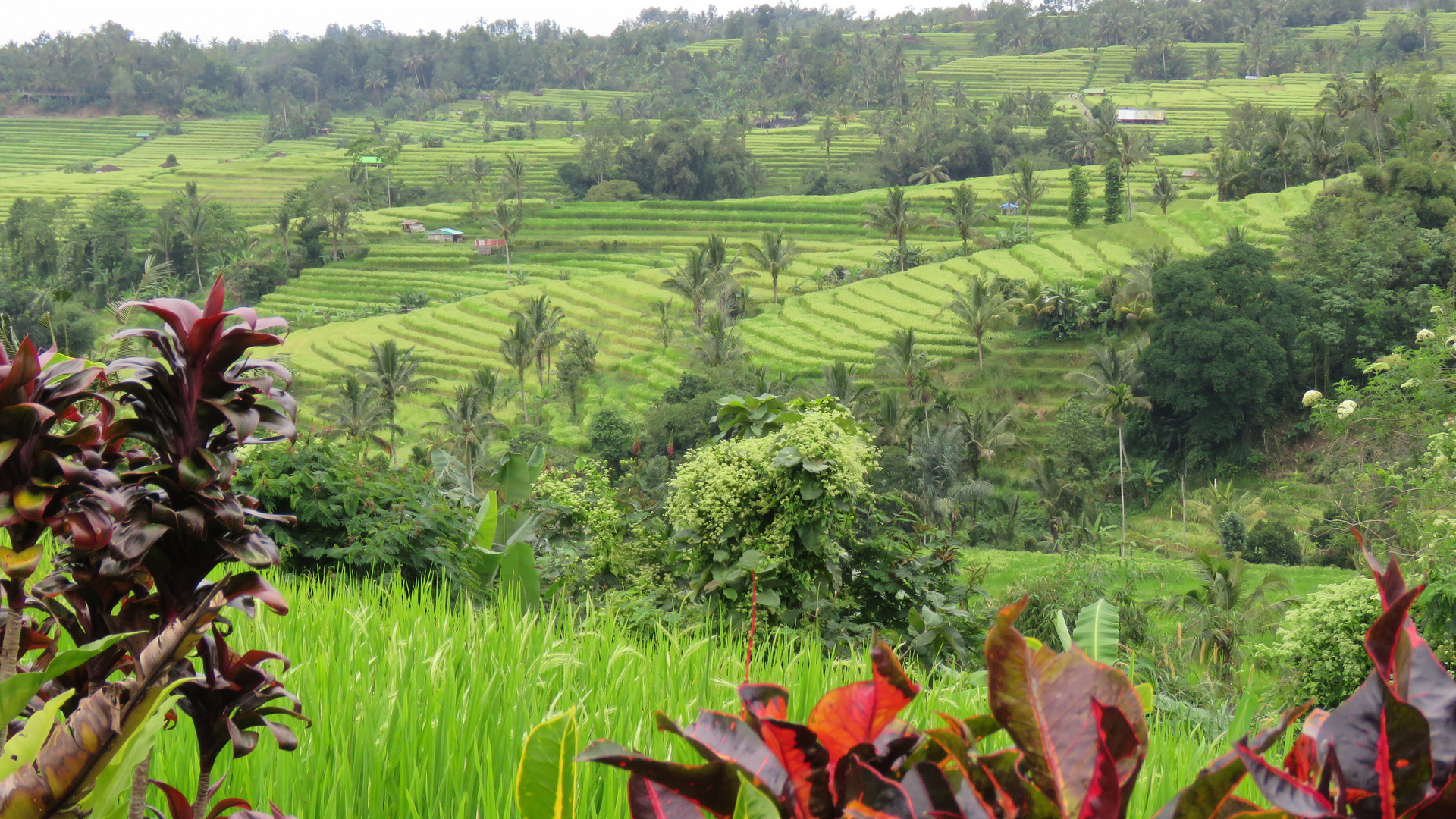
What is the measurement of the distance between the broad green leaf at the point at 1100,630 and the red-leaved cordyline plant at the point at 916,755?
6.11ft

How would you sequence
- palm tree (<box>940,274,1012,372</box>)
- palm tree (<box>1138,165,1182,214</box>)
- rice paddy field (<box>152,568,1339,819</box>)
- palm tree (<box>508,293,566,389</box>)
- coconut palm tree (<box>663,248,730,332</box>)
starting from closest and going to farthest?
1. rice paddy field (<box>152,568,1339,819</box>)
2. palm tree (<box>940,274,1012,372</box>)
3. palm tree (<box>508,293,566,389</box>)
4. coconut palm tree (<box>663,248,730,332</box>)
5. palm tree (<box>1138,165,1182,214</box>)

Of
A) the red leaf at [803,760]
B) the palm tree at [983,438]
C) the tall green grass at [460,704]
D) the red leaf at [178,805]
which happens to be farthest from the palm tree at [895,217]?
the red leaf at [803,760]

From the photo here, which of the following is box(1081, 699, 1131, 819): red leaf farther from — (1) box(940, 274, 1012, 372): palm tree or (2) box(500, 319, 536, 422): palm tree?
(1) box(940, 274, 1012, 372): palm tree

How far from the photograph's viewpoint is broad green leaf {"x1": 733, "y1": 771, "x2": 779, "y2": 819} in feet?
2.12

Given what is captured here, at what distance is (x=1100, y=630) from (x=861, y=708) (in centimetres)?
212

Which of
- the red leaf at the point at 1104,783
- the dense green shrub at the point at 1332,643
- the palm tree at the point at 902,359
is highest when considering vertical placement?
the red leaf at the point at 1104,783

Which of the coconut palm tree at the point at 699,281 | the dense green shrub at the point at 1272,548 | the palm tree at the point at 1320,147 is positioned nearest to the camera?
the dense green shrub at the point at 1272,548

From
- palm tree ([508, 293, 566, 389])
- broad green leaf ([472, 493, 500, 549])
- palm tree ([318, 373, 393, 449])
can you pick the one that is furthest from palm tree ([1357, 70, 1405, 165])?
broad green leaf ([472, 493, 500, 549])

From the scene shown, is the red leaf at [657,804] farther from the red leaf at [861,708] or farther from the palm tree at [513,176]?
the palm tree at [513,176]

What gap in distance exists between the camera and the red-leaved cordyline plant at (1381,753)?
1.97ft

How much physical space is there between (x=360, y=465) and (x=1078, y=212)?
159 feet

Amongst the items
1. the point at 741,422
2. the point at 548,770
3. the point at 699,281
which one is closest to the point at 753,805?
the point at 548,770

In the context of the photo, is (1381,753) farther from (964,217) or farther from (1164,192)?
(1164,192)

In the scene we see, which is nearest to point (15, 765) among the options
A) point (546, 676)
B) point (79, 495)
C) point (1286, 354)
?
point (79, 495)
